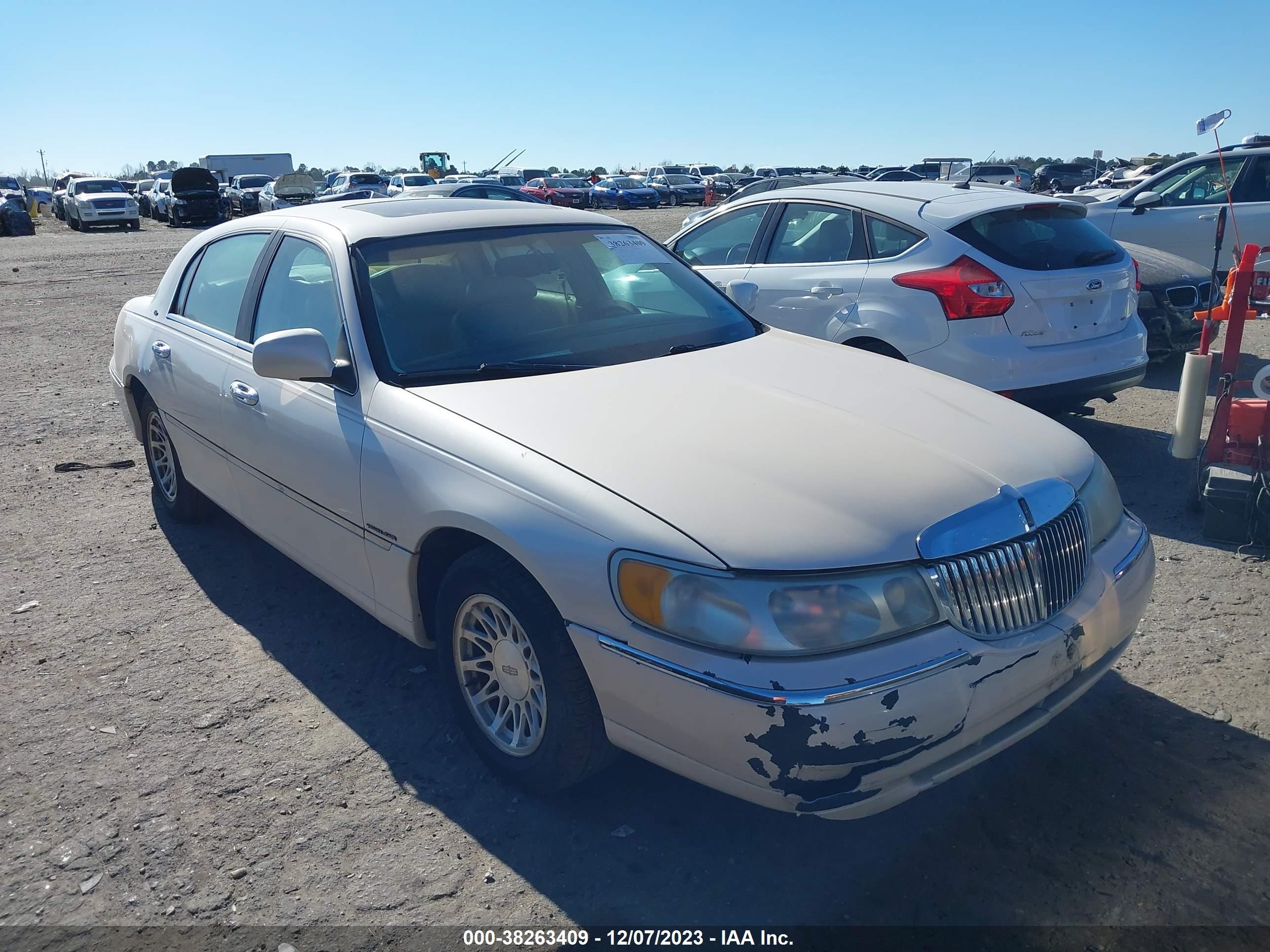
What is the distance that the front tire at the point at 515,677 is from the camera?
8.81 ft

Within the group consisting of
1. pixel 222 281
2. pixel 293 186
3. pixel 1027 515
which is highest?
pixel 293 186

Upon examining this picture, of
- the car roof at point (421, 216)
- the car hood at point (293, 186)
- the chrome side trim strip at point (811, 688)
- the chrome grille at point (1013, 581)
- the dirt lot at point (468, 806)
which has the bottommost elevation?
the dirt lot at point (468, 806)

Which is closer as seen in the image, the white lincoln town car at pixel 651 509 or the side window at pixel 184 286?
the white lincoln town car at pixel 651 509

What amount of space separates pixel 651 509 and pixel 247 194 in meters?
41.4

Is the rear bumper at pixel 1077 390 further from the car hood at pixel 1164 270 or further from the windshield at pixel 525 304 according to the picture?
the car hood at pixel 1164 270

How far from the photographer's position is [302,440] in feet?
11.6

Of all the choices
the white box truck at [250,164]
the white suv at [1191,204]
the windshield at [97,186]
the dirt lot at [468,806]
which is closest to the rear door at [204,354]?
the dirt lot at [468,806]

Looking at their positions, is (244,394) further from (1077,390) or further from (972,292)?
(1077,390)

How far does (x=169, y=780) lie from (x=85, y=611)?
1580 millimetres

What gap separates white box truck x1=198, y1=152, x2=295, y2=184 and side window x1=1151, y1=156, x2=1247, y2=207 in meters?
62.3

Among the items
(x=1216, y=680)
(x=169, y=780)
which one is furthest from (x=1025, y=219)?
(x=169, y=780)

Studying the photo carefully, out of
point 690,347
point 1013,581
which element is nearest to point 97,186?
point 690,347

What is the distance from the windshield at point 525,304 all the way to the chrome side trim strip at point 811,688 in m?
1.38

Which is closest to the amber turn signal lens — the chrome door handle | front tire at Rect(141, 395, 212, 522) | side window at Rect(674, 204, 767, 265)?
the chrome door handle
